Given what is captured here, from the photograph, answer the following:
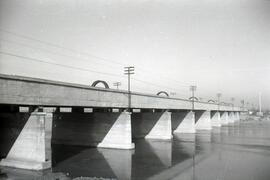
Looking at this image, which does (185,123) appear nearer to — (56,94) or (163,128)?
(163,128)

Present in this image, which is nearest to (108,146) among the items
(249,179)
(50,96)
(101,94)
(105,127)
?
(105,127)

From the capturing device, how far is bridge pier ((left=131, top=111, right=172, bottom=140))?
145ft

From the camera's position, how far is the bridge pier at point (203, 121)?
69.9 m

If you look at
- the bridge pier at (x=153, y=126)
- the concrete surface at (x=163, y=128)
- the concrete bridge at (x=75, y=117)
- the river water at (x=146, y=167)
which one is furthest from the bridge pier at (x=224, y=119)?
the river water at (x=146, y=167)

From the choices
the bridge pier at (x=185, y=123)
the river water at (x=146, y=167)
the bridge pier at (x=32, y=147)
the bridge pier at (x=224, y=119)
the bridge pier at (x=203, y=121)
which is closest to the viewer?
the river water at (x=146, y=167)

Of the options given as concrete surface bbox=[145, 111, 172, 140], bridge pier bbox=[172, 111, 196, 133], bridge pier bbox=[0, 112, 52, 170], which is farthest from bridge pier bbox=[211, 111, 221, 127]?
bridge pier bbox=[0, 112, 52, 170]

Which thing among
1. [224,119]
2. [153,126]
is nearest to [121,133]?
[153,126]

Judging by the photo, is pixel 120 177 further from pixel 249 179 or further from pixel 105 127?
pixel 105 127

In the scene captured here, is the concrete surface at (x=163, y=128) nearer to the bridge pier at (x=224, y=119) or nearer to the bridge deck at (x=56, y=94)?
the bridge deck at (x=56, y=94)

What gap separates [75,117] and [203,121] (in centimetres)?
4426

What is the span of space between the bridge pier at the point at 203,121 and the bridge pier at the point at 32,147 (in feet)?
179

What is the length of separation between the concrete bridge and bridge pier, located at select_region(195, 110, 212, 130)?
9.65 m

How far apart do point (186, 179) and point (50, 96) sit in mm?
12337

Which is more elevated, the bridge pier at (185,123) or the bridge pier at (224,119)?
the bridge pier at (185,123)
